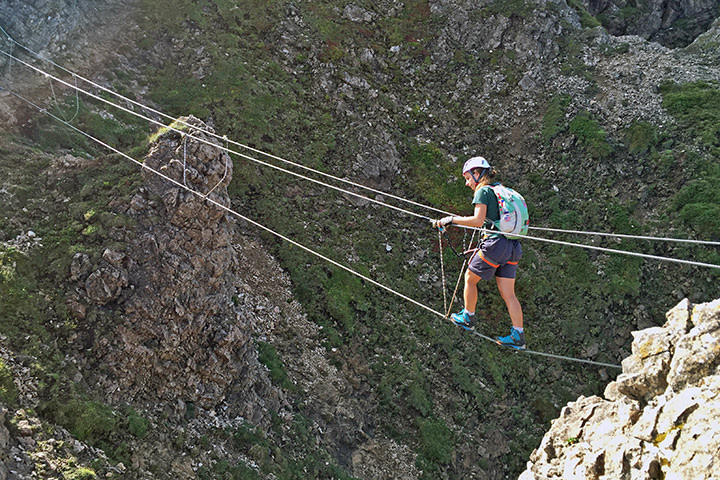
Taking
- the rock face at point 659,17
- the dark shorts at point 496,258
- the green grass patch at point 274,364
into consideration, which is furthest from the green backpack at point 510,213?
the rock face at point 659,17

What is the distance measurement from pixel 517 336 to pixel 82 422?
27.0 ft

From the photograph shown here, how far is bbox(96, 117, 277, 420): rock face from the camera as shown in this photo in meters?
11.1

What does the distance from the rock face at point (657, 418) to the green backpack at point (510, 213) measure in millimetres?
2774

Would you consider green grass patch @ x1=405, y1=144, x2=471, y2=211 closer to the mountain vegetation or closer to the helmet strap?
the mountain vegetation

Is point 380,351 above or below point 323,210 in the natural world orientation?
below

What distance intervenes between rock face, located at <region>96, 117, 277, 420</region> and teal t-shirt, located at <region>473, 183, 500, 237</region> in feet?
24.0

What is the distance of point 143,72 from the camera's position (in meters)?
20.3

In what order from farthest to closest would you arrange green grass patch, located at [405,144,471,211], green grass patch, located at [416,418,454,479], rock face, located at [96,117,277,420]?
green grass patch, located at [405,144,471,211], green grass patch, located at [416,418,454,479], rock face, located at [96,117,277,420]

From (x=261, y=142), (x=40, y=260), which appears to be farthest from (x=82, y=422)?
(x=261, y=142)

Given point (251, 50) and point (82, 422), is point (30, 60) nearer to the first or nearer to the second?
point (251, 50)

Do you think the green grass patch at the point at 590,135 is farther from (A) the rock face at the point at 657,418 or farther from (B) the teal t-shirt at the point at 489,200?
(B) the teal t-shirt at the point at 489,200

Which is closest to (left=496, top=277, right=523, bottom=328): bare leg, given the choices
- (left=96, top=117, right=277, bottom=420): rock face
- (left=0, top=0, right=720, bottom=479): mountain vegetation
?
(left=0, top=0, right=720, bottom=479): mountain vegetation

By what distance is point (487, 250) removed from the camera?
29.4 ft

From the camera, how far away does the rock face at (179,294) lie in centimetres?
1112
